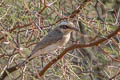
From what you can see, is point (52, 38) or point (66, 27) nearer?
point (66, 27)

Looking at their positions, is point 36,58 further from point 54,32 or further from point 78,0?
point 78,0

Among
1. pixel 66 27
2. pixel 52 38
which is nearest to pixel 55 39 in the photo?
pixel 52 38

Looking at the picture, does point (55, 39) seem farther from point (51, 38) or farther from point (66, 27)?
point (66, 27)

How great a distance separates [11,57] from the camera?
3.86 m

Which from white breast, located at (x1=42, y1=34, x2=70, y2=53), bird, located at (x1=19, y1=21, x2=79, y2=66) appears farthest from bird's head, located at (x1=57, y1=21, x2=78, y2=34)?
white breast, located at (x1=42, y1=34, x2=70, y2=53)

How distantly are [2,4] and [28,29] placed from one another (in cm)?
47

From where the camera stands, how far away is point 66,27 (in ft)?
15.0

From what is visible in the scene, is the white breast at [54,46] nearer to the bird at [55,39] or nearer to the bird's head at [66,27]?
the bird at [55,39]

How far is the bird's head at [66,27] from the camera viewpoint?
4398 millimetres

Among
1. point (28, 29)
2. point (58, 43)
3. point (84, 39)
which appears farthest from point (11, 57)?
point (84, 39)

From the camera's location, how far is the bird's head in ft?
14.4

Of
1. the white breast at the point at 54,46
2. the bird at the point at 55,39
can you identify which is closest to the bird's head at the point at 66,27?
the bird at the point at 55,39

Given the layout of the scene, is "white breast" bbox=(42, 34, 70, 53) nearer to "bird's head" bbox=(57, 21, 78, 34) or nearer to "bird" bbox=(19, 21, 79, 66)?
"bird" bbox=(19, 21, 79, 66)

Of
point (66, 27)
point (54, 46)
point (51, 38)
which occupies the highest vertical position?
point (66, 27)
